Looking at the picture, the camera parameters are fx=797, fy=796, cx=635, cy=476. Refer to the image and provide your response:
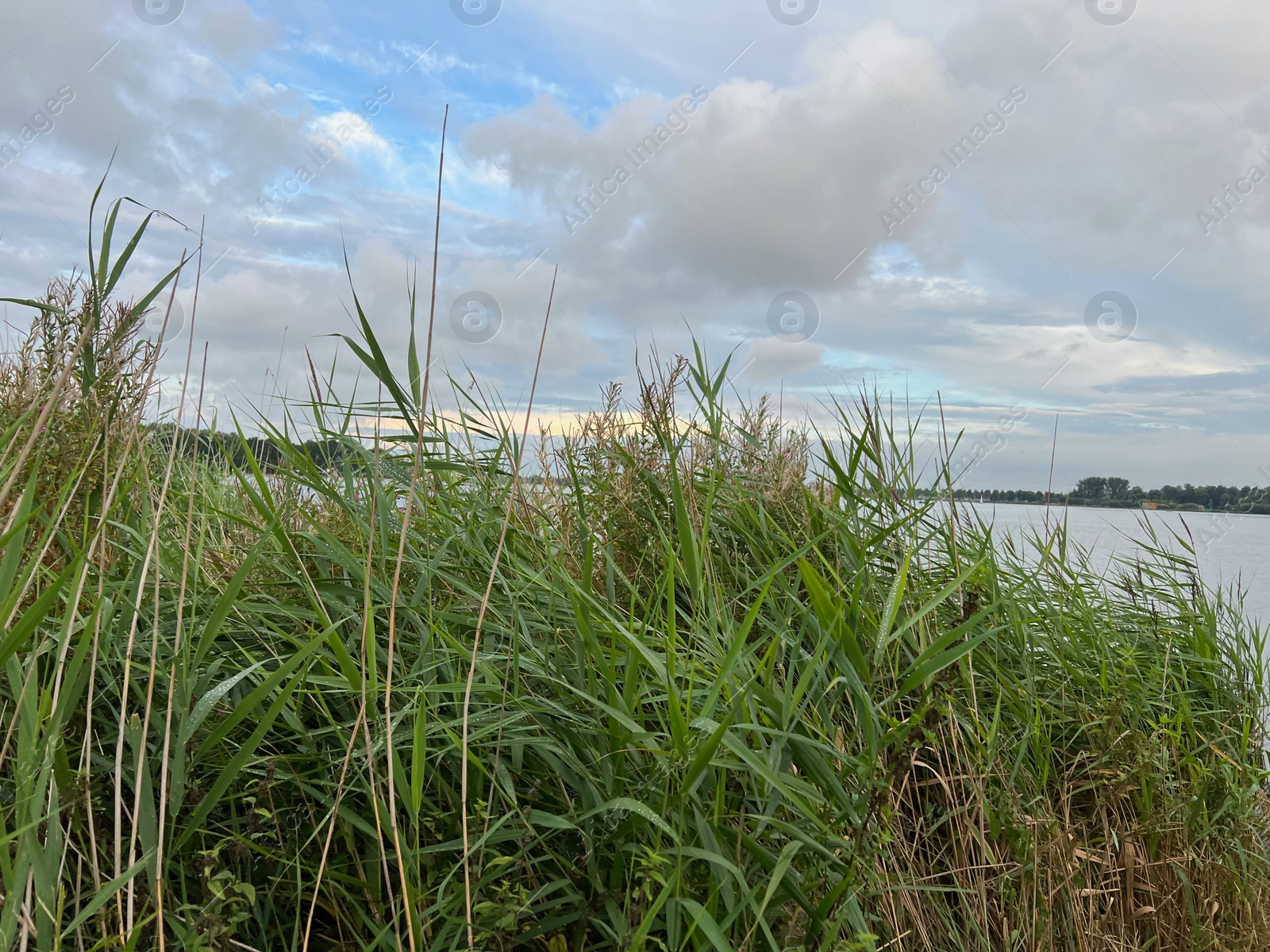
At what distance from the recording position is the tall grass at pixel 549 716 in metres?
1.58

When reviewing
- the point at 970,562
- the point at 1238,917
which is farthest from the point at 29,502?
the point at 1238,917

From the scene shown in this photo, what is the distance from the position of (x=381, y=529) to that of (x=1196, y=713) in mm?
3218

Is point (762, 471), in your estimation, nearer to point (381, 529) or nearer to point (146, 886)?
point (381, 529)

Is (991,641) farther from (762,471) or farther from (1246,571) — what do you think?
(1246,571)

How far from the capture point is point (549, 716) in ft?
6.45

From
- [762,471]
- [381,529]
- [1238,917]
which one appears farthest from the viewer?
[762,471]

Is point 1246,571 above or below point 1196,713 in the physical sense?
above

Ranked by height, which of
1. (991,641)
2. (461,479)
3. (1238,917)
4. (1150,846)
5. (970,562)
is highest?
(461,479)

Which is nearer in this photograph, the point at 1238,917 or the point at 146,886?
the point at 146,886

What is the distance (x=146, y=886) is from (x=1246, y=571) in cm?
494

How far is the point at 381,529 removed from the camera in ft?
6.38

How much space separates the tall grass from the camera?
5.20 feet

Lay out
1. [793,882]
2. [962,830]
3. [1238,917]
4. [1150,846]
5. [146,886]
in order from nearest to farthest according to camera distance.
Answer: [146,886] < [793,882] < [962,830] < [1150,846] < [1238,917]

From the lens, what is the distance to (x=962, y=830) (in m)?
2.31
